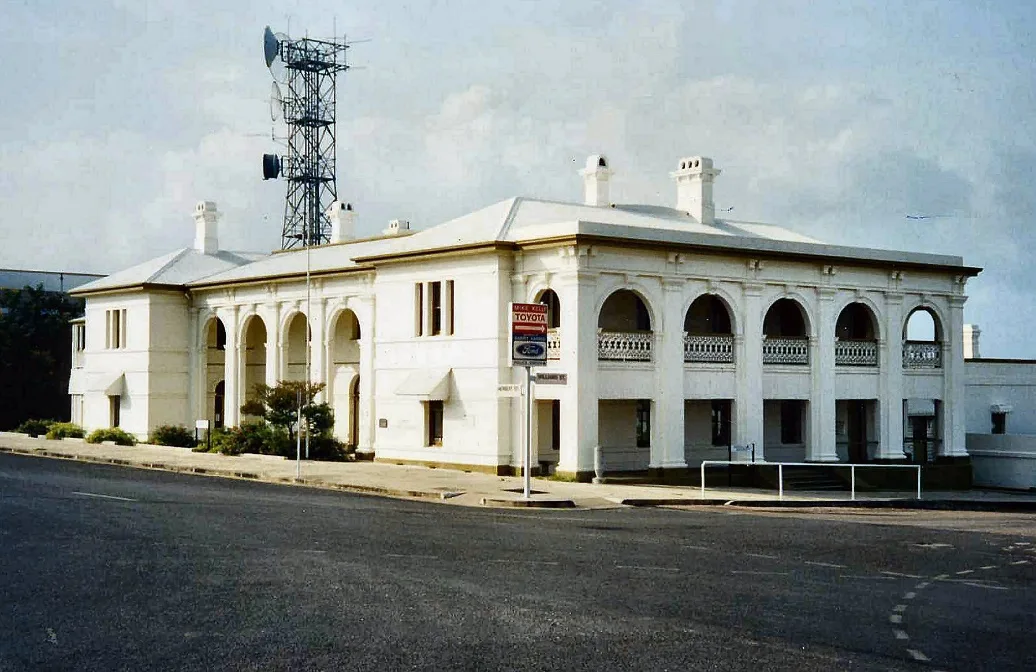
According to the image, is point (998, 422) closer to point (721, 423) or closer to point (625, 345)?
point (721, 423)

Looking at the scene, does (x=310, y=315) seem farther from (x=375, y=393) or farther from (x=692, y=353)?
(x=692, y=353)

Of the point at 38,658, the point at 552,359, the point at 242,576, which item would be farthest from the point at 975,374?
the point at 38,658

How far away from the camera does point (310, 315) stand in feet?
145

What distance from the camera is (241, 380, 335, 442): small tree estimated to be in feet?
133


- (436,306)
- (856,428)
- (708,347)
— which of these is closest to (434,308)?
(436,306)

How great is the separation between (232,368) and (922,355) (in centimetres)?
2452

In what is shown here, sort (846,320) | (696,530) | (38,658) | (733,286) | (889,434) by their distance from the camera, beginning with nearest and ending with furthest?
1. (38,658)
2. (696,530)
3. (733,286)
4. (889,434)
5. (846,320)

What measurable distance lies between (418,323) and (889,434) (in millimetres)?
14722

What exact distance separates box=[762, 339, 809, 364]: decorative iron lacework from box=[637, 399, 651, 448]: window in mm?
3637

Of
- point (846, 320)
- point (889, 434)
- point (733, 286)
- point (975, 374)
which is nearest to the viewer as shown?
point (733, 286)

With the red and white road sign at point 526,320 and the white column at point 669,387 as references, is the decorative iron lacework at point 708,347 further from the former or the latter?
the red and white road sign at point 526,320

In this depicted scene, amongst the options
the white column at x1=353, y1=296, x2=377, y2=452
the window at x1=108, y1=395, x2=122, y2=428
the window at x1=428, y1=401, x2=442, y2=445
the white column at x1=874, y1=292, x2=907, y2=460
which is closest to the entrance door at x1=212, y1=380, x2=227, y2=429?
the window at x1=108, y1=395, x2=122, y2=428

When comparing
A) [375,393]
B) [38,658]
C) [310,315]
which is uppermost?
[310,315]

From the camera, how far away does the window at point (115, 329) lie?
51.8m
